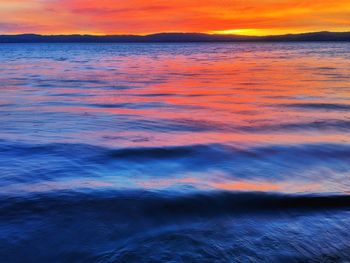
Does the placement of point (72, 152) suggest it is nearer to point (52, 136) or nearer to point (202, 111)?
point (52, 136)

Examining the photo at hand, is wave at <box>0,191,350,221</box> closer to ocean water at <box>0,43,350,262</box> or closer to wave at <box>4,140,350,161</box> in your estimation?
ocean water at <box>0,43,350,262</box>

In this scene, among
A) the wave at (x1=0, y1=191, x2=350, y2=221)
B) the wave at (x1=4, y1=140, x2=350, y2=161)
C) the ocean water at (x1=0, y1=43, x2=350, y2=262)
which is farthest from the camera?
the wave at (x1=4, y1=140, x2=350, y2=161)

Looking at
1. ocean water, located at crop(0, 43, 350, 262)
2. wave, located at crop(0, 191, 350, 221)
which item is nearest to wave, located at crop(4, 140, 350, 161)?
ocean water, located at crop(0, 43, 350, 262)

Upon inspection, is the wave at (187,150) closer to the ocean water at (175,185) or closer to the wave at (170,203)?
the ocean water at (175,185)

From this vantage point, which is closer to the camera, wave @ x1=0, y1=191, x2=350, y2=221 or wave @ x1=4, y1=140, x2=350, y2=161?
wave @ x1=0, y1=191, x2=350, y2=221

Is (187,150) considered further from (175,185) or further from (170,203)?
(170,203)

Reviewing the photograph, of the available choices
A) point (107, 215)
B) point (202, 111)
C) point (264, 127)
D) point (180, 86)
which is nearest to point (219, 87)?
point (180, 86)

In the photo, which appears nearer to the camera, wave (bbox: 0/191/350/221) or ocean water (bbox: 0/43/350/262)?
ocean water (bbox: 0/43/350/262)

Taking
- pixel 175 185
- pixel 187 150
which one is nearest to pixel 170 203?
pixel 175 185

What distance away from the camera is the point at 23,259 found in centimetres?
441

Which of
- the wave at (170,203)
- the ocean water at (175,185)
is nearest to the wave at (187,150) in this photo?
the ocean water at (175,185)

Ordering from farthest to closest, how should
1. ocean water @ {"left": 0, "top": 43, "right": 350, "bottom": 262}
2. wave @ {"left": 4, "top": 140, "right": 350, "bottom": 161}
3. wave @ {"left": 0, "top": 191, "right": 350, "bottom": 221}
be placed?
1. wave @ {"left": 4, "top": 140, "right": 350, "bottom": 161}
2. wave @ {"left": 0, "top": 191, "right": 350, "bottom": 221}
3. ocean water @ {"left": 0, "top": 43, "right": 350, "bottom": 262}

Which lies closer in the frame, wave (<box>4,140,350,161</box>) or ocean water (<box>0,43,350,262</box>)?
ocean water (<box>0,43,350,262</box>)

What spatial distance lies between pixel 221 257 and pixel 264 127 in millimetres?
8059
